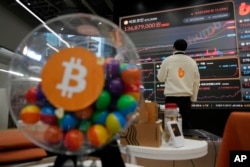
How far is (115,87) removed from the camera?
49 cm

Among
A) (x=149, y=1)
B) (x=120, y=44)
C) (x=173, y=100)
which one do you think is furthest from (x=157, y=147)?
(x=149, y=1)

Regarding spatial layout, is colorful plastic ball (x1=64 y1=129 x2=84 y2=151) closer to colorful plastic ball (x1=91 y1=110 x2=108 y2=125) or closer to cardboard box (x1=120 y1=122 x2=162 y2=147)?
colorful plastic ball (x1=91 y1=110 x2=108 y2=125)

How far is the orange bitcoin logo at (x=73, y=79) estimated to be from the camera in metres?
0.47

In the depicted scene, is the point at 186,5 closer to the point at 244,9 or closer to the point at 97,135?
the point at 244,9

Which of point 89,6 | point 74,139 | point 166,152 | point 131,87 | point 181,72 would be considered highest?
point 89,6

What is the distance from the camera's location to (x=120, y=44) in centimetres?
62

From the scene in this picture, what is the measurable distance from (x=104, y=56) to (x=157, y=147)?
68 centimetres

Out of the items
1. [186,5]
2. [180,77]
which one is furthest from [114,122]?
[186,5]

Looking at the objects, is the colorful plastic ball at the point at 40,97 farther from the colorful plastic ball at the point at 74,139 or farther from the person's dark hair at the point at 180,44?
the person's dark hair at the point at 180,44

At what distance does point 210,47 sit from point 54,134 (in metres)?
3.50

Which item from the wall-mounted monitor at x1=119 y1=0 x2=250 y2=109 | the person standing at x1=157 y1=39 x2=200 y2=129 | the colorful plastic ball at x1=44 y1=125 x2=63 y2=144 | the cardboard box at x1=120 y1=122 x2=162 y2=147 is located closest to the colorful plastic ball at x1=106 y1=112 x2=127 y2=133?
the colorful plastic ball at x1=44 y1=125 x2=63 y2=144

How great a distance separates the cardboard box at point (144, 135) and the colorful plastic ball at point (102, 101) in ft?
2.24

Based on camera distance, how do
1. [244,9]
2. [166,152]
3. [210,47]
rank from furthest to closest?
[210,47] < [244,9] < [166,152]

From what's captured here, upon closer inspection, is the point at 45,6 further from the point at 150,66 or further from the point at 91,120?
the point at 91,120
